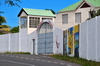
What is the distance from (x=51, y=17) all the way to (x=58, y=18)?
3.02 metres

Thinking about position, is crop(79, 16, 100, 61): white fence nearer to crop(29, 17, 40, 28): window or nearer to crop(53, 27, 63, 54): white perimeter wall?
crop(53, 27, 63, 54): white perimeter wall

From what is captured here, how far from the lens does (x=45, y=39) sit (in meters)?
32.5

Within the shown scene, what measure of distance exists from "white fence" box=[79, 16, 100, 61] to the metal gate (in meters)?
9.70

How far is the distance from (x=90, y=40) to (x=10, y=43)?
24627 mm

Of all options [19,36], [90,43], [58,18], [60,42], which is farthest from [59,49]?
[58,18]

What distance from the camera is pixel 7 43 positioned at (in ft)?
140

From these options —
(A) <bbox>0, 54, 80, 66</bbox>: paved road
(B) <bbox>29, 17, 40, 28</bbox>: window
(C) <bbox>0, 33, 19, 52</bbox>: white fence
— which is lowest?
(A) <bbox>0, 54, 80, 66</bbox>: paved road

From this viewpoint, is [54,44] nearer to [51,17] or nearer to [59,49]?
[59,49]

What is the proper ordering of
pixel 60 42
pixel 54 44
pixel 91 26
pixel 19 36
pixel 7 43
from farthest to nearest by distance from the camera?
1. pixel 7 43
2. pixel 19 36
3. pixel 54 44
4. pixel 60 42
5. pixel 91 26

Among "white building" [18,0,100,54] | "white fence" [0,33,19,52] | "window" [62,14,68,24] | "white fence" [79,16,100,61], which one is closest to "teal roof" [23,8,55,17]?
"white building" [18,0,100,54]

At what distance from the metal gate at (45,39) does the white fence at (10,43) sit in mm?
7368

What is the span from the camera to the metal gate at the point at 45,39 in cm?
3133

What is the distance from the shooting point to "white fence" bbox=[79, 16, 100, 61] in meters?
17.3

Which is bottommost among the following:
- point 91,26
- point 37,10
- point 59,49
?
point 59,49
